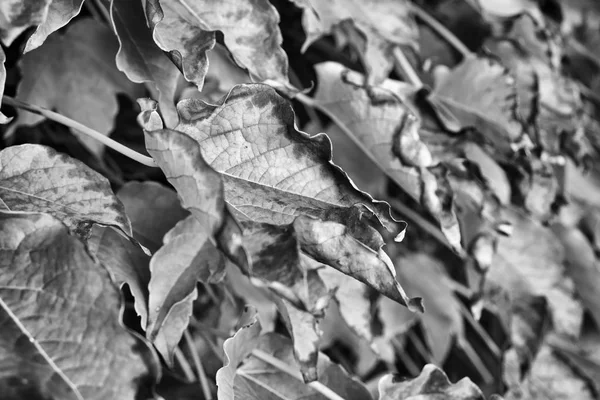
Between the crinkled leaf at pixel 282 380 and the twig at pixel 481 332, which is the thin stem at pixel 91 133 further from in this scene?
the twig at pixel 481 332

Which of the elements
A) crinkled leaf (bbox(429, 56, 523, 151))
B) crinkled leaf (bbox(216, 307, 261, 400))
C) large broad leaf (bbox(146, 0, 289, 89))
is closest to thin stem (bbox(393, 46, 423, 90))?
crinkled leaf (bbox(429, 56, 523, 151))

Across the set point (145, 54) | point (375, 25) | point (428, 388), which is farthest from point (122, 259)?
point (375, 25)

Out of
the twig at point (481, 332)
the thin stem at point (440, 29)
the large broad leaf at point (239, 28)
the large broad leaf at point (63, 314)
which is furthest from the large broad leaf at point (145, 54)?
the twig at point (481, 332)

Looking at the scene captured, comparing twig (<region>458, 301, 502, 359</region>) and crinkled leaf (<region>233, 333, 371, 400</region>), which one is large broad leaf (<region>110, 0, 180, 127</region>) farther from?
twig (<region>458, 301, 502, 359</region>)

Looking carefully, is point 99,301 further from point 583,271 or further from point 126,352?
point 583,271

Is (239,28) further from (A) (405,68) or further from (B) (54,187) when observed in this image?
(A) (405,68)

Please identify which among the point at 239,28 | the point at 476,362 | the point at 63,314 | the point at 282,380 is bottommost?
the point at 476,362
